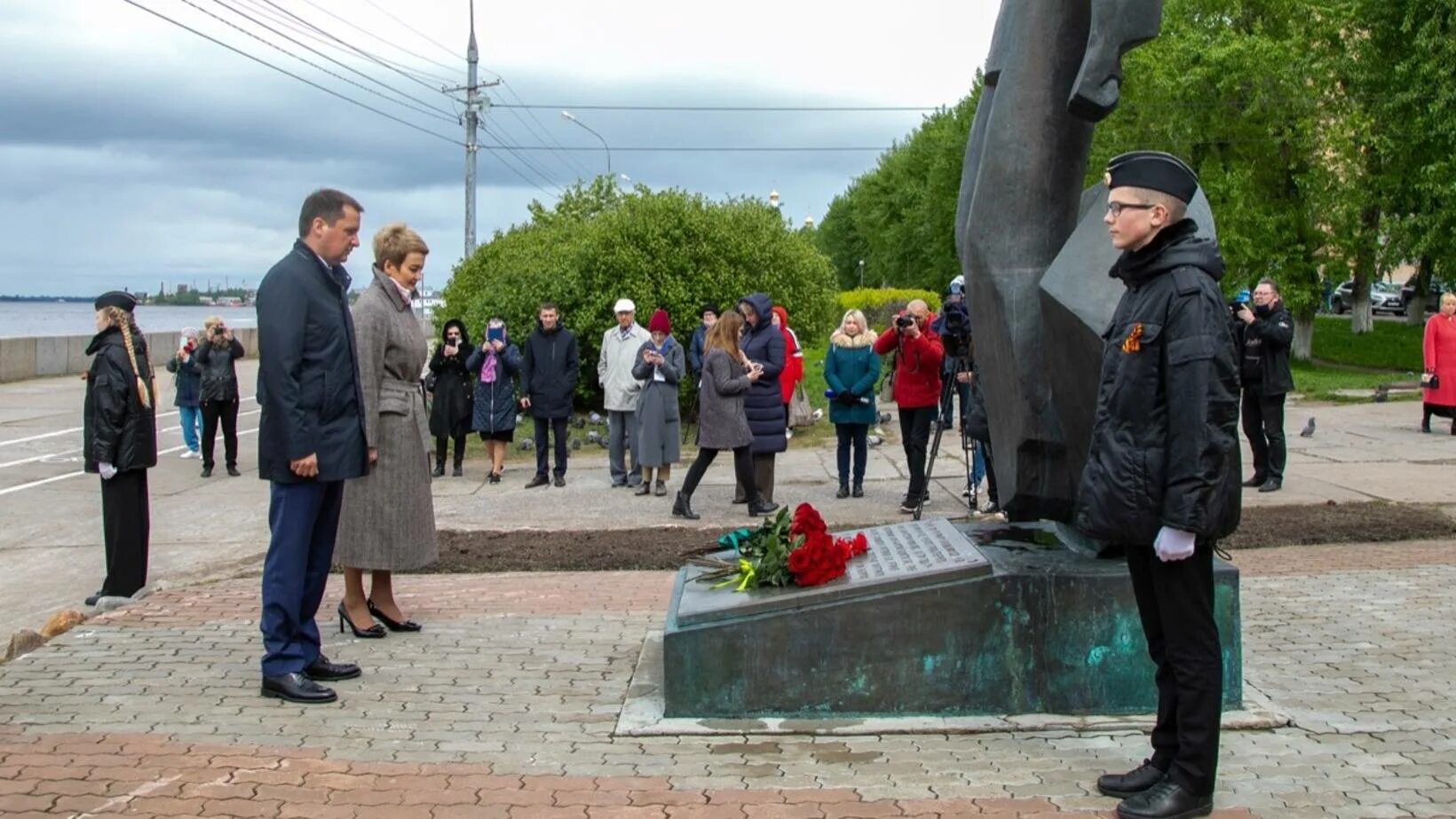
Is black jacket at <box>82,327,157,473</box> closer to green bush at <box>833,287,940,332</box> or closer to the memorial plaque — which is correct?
the memorial plaque

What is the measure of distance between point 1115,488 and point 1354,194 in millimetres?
30222

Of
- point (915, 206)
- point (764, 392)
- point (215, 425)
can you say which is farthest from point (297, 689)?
point (915, 206)

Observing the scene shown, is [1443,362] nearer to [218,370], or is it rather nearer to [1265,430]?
[1265,430]

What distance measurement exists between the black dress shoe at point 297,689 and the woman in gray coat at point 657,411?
22.6ft

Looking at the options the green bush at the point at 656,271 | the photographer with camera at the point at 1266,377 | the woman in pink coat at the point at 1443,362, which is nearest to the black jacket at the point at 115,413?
the photographer with camera at the point at 1266,377

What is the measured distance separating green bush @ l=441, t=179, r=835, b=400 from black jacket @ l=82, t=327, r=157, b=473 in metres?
9.84

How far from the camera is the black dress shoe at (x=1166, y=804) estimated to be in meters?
4.01

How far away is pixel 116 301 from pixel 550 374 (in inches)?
206

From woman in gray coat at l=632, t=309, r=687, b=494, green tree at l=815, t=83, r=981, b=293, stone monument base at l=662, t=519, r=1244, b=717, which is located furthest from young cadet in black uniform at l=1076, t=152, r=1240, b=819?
green tree at l=815, t=83, r=981, b=293

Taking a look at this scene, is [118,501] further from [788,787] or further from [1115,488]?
[1115,488]

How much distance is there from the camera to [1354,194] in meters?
30.8

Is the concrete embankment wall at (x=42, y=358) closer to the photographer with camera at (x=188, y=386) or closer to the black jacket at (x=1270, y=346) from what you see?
the photographer with camera at (x=188, y=386)

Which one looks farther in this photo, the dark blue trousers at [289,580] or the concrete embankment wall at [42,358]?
the concrete embankment wall at [42,358]

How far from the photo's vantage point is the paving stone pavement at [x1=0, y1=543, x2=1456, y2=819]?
4238 mm
